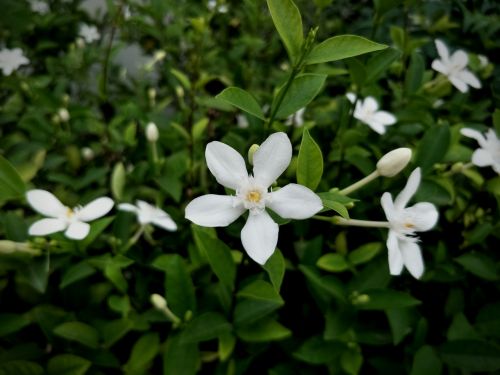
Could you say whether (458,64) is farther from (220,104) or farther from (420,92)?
(220,104)

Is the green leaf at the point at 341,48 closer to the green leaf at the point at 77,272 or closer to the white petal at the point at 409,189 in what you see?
the white petal at the point at 409,189

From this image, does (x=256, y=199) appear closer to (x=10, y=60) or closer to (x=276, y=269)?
(x=276, y=269)

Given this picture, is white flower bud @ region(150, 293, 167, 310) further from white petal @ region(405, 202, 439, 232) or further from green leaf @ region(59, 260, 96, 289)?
white petal @ region(405, 202, 439, 232)

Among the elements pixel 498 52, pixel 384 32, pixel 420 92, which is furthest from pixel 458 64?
pixel 384 32

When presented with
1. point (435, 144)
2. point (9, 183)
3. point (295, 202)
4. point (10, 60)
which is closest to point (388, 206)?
point (295, 202)

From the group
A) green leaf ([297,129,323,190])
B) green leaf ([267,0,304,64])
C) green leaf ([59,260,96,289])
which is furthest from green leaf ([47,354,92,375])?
green leaf ([267,0,304,64])

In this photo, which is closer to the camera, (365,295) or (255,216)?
(255,216)

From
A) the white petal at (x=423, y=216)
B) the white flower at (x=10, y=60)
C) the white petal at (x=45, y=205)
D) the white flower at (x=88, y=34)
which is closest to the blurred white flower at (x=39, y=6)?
the white flower at (x=88, y=34)
